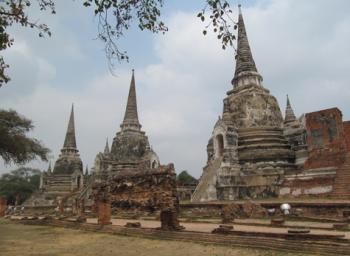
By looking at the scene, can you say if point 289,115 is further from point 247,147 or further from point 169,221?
point 169,221

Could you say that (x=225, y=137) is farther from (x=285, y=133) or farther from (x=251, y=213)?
(x=251, y=213)

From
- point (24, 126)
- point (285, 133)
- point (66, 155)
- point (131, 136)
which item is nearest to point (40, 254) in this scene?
point (24, 126)

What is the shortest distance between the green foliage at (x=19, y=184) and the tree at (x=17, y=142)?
39851 mm

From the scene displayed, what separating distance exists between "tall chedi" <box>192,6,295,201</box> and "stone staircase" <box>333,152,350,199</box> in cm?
441

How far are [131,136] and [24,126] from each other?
2103 centimetres

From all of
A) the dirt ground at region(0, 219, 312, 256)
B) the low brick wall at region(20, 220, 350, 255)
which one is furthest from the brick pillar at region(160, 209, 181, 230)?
the dirt ground at region(0, 219, 312, 256)

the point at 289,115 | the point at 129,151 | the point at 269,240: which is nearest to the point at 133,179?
the point at 269,240

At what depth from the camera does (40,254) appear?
834 centimetres

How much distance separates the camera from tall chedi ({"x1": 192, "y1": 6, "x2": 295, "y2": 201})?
24.4 metres

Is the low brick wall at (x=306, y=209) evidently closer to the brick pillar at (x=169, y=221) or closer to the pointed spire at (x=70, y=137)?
the brick pillar at (x=169, y=221)

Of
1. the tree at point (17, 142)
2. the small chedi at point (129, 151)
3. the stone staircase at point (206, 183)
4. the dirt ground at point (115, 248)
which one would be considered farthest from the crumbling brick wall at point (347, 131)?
the small chedi at point (129, 151)

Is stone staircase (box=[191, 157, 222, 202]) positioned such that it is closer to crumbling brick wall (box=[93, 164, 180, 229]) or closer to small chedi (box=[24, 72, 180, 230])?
small chedi (box=[24, 72, 180, 230])

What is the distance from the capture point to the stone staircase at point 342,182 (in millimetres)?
18281

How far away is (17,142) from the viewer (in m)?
18.7
